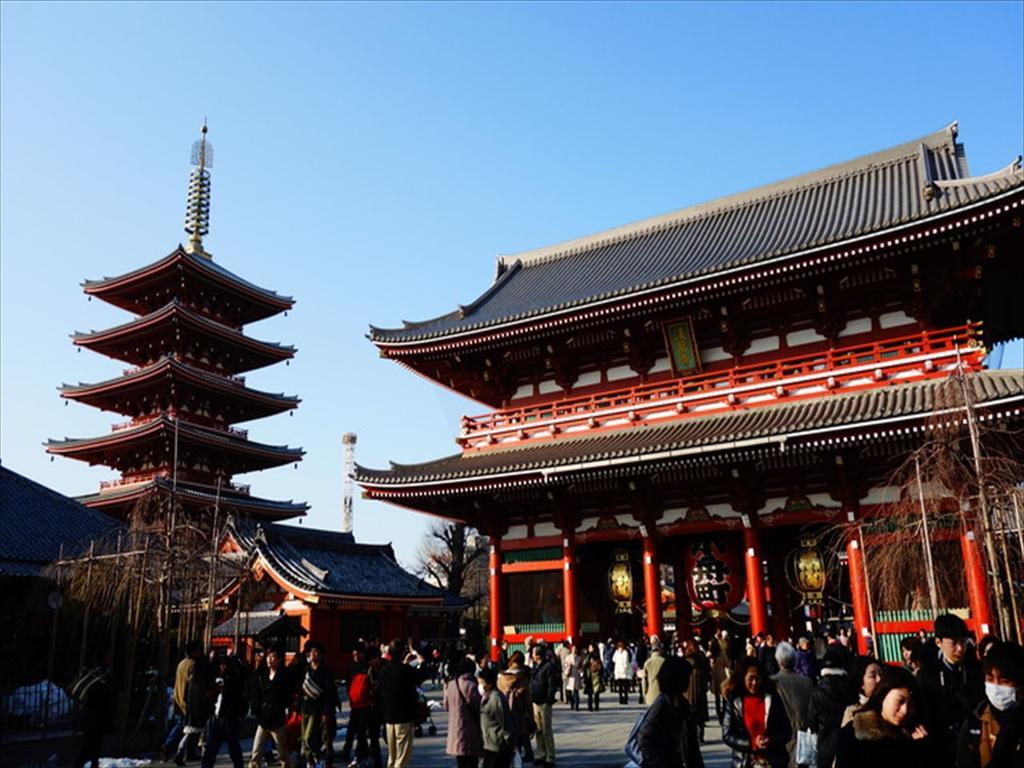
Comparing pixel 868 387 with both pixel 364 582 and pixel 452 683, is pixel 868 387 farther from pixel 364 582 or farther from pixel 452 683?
pixel 364 582

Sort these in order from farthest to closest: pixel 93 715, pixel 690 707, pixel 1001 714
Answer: pixel 93 715 < pixel 690 707 < pixel 1001 714

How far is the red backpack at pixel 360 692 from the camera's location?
11.9 meters

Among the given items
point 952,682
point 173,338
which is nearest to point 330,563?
point 173,338

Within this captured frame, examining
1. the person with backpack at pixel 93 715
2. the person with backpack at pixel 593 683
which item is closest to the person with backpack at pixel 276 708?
the person with backpack at pixel 93 715

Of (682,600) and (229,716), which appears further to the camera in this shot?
(682,600)

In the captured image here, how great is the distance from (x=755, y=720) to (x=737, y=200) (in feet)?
76.7

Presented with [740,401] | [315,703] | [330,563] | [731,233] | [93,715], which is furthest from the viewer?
[330,563]

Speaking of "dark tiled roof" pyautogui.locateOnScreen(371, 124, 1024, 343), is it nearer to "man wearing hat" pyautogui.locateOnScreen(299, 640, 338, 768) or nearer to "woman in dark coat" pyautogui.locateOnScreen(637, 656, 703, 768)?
"man wearing hat" pyautogui.locateOnScreen(299, 640, 338, 768)

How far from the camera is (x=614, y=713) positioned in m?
18.4

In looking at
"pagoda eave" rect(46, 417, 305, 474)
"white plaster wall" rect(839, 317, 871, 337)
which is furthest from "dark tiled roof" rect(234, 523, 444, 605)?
"white plaster wall" rect(839, 317, 871, 337)

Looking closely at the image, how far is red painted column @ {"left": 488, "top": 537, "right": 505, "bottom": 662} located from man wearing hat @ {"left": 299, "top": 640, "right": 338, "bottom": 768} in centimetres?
1087

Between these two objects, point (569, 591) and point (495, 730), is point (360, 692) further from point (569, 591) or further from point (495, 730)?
point (569, 591)

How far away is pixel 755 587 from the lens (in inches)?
766

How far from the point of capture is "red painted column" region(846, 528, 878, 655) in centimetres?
1789
